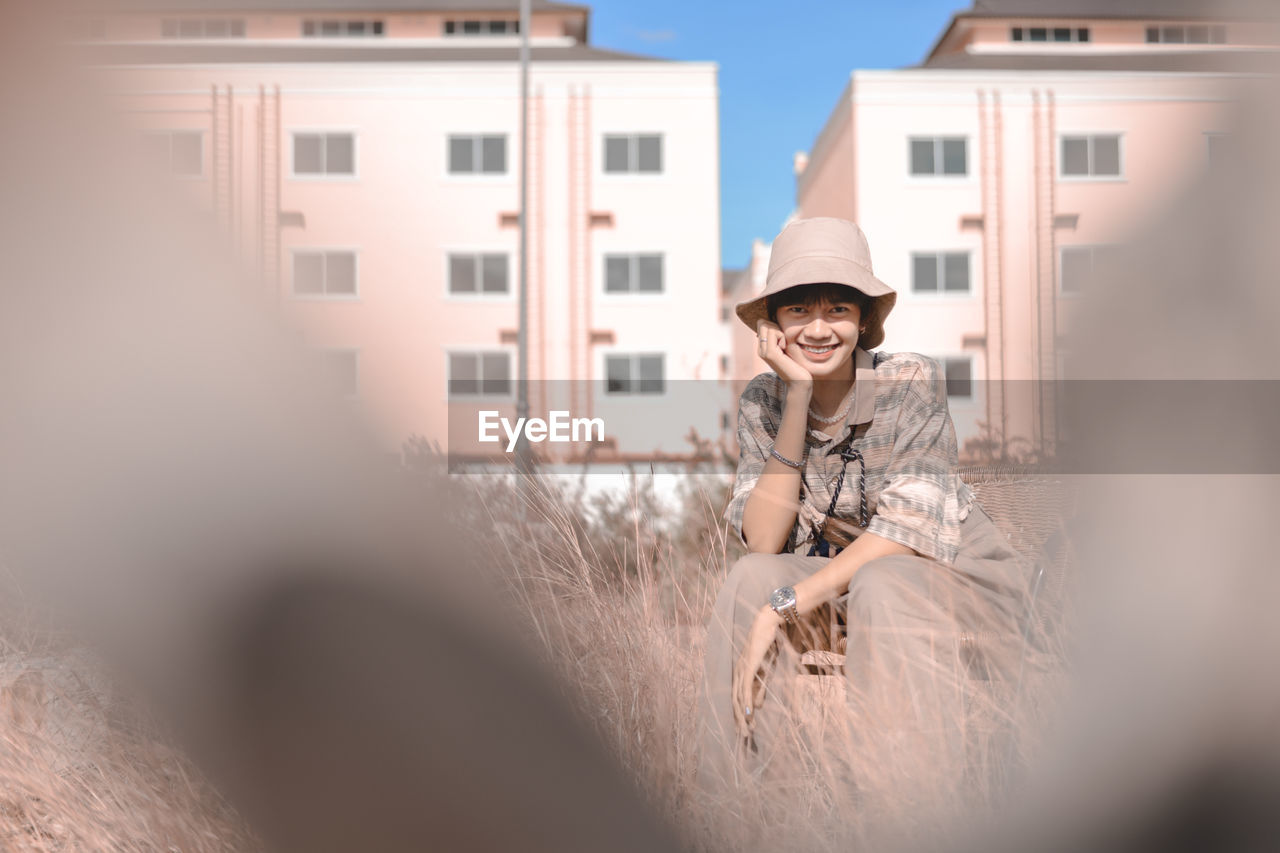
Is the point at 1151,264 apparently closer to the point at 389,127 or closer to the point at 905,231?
the point at 905,231

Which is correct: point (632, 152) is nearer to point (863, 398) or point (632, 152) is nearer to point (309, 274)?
point (863, 398)

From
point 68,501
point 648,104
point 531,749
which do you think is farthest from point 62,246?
point 648,104

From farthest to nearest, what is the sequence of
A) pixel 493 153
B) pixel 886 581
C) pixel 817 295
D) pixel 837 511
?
1. pixel 493 153
2. pixel 837 511
3. pixel 817 295
4. pixel 886 581

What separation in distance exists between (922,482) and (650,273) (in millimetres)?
16513

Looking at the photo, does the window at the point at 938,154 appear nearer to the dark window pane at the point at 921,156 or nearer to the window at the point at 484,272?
the dark window pane at the point at 921,156

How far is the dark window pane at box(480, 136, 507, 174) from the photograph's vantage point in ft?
57.7

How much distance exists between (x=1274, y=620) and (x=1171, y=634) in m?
0.03

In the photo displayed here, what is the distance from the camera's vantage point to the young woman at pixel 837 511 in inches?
42.3

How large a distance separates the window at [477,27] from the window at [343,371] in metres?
25.1

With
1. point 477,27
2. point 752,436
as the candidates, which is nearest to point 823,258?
point 752,436

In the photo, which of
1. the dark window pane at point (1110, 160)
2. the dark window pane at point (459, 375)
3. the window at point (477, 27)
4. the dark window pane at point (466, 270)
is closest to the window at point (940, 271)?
the dark window pane at point (466, 270)

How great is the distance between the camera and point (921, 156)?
17781mm

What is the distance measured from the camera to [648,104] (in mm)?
17484

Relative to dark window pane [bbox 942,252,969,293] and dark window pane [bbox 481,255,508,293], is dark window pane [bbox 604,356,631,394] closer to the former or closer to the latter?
dark window pane [bbox 481,255,508,293]
